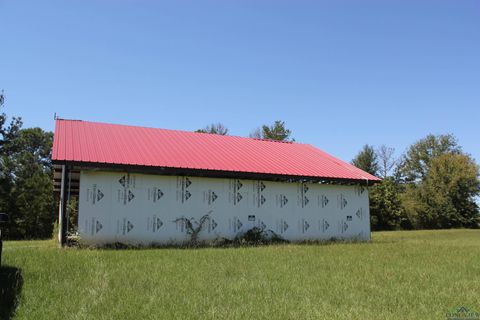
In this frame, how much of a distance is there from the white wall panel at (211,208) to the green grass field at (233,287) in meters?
4.59

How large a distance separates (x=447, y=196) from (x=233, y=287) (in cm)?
5917

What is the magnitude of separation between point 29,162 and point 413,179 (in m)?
54.4

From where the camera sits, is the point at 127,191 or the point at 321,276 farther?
the point at 127,191

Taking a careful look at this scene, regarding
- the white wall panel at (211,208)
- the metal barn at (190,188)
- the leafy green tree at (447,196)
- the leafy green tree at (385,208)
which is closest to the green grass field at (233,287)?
the white wall panel at (211,208)

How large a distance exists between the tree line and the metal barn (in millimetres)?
24040

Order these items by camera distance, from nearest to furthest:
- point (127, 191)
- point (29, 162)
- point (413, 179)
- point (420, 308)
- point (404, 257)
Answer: point (420, 308), point (404, 257), point (127, 191), point (29, 162), point (413, 179)

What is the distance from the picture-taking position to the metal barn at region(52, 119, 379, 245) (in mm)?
16906

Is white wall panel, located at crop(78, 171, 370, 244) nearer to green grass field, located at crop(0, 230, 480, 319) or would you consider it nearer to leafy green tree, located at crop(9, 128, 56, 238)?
green grass field, located at crop(0, 230, 480, 319)

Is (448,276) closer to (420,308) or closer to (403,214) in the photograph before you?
(420,308)

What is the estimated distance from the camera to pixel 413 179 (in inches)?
2926

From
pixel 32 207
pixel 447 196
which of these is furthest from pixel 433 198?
pixel 32 207

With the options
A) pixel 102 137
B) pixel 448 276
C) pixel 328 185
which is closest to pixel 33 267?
pixel 448 276

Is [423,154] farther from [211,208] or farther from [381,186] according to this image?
[211,208]

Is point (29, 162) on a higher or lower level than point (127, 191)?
higher
